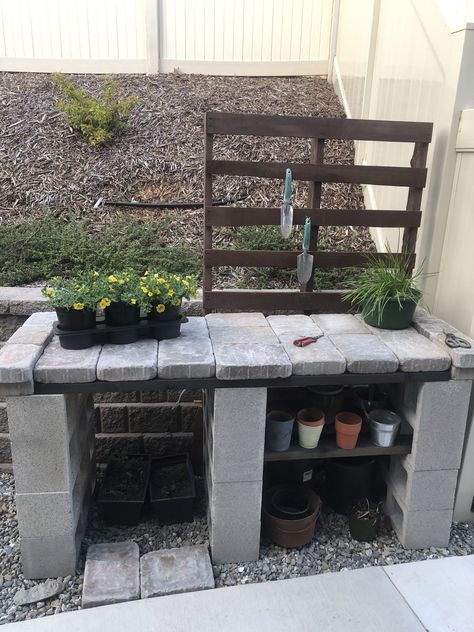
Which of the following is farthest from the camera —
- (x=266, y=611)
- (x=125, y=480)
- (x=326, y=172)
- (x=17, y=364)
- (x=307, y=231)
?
(x=125, y=480)

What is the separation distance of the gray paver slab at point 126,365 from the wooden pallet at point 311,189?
2.69 feet

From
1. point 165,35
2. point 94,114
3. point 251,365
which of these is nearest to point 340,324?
point 251,365

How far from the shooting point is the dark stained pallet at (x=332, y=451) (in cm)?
265

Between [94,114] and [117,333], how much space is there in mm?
3369

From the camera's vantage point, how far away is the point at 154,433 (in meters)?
3.51

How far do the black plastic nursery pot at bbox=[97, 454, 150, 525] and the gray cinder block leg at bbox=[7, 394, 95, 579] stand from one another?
268 mm

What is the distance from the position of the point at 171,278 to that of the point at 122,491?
1.34 metres

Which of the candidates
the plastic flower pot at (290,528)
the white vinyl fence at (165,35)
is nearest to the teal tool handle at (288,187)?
the plastic flower pot at (290,528)

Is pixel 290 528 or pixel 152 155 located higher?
pixel 152 155

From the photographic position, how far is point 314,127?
115 inches

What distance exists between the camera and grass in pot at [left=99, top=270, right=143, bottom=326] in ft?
7.88

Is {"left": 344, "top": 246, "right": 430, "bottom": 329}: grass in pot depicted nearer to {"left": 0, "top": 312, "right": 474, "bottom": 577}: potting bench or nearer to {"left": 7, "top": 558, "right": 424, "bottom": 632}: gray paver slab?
{"left": 0, "top": 312, "right": 474, "bottom": 577}: potting bench

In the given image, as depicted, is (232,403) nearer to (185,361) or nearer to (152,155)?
(185,361)

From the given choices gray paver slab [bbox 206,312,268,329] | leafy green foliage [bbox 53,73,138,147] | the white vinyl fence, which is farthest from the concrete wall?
the white vinyl fence
